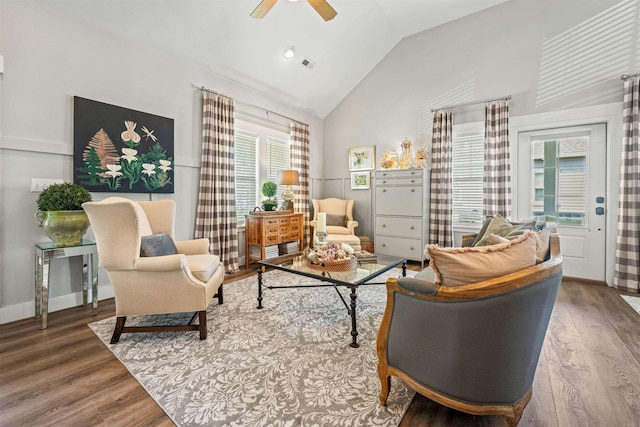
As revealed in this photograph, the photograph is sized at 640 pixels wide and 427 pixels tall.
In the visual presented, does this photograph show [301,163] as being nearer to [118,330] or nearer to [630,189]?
[118,330]

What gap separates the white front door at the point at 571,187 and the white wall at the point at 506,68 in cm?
14

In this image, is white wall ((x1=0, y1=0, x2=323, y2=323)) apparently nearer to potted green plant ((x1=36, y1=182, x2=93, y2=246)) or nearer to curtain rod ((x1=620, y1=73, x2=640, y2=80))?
potted green plant ((x1=36, y1=182, x2=93, y2=246))

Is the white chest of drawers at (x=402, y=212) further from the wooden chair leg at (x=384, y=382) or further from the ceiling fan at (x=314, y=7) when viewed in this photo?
the wooden chair leg at (x=384, y=382)

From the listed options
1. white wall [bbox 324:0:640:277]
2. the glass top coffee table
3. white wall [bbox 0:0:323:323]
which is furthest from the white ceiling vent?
the glass top coffee table

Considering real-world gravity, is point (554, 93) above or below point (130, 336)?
above

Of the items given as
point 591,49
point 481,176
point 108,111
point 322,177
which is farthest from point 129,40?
point 591,49

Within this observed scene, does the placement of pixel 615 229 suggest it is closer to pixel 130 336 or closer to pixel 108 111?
pixel 130 336

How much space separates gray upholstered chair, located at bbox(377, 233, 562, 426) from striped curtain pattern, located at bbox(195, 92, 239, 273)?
10.6ft

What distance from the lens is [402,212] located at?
15.8ft

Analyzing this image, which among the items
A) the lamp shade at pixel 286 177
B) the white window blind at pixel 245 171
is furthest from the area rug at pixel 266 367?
the lamp shade at pixel 286 177

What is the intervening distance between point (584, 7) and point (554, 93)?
3.62 ft

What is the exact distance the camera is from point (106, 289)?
3.23 meters

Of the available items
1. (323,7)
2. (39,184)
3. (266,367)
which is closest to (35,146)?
(39,184)

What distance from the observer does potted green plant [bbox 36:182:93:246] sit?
8.35 feet
